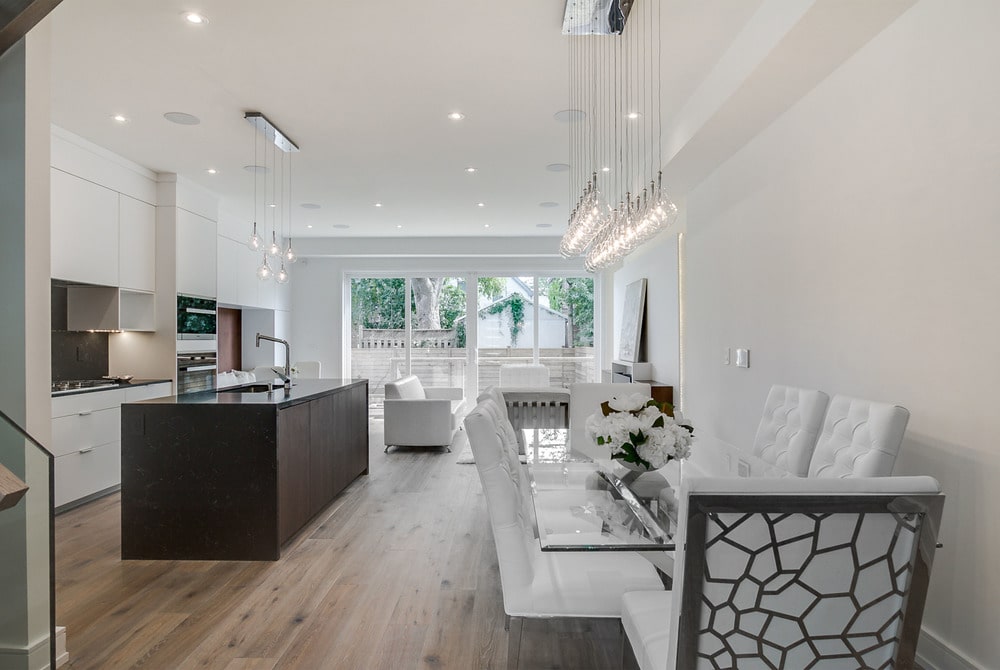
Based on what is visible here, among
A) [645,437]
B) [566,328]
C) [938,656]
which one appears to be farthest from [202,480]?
[566,328]

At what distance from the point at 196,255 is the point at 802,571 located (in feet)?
19.8

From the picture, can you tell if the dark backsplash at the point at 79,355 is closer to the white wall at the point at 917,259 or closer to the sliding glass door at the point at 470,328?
the sliding glass door at the point at 470,328

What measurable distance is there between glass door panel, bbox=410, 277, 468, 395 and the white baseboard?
746cm

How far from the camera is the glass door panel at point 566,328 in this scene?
30.6ft

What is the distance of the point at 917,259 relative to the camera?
2225 millimetres

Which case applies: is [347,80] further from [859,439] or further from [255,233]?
[859,439]

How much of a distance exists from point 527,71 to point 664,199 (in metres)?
1.22

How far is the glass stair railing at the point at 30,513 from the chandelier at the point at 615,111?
7.87 feet

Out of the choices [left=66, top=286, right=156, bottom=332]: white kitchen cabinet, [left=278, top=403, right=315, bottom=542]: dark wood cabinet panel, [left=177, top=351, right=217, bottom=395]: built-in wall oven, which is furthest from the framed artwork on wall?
[left=66, top=286, right=156, bottom=332]: white kitchen cabinet

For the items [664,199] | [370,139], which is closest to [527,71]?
[664,199]

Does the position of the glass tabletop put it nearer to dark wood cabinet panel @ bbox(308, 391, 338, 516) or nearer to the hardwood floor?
the hardwood floor

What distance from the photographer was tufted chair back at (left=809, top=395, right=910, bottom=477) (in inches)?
76.9

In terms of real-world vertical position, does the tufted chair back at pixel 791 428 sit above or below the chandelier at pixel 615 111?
below

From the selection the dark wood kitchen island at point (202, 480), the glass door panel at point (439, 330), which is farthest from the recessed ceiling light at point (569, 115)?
the glass door panel at point (439, 330)
